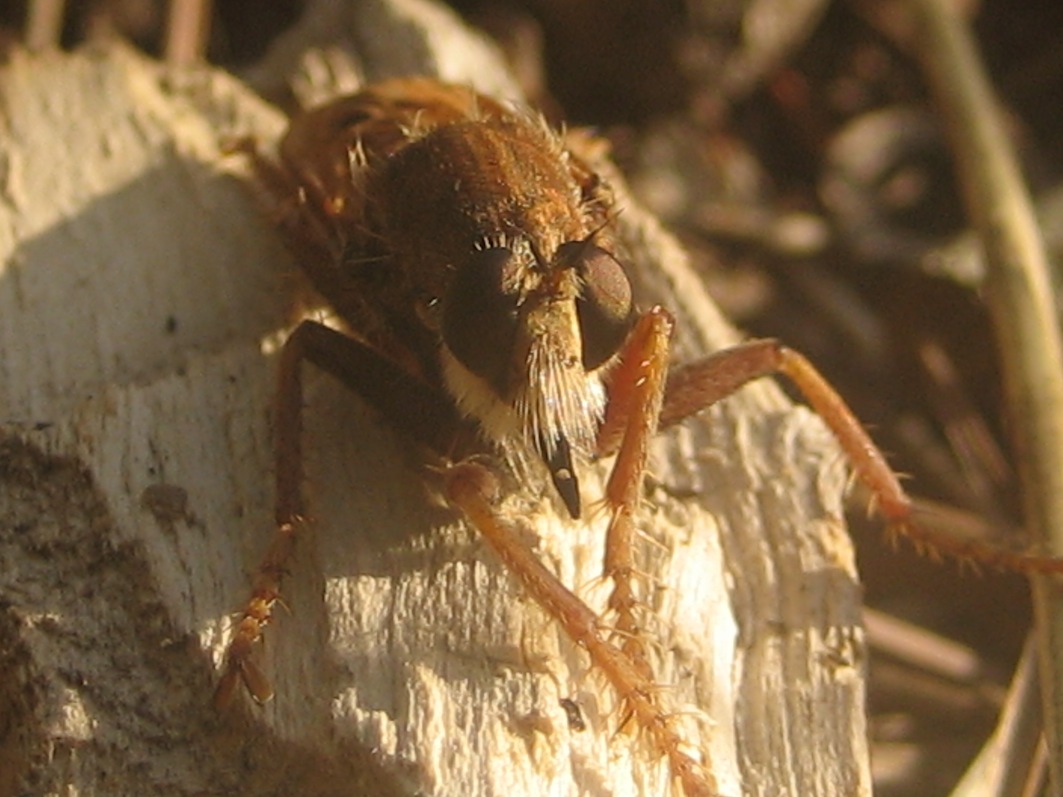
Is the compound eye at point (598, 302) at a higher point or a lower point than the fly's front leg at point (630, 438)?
higher

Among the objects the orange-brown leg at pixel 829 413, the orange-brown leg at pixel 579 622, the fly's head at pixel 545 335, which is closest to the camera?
the orange-brown leg at pixel 579 622

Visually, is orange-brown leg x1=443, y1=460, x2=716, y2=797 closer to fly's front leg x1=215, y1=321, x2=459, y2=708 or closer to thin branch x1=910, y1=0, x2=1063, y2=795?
fly's front leg x1=215, y1=321, x2=459, y2=708

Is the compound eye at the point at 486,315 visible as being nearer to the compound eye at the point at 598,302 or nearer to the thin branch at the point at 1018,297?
the compound eye at the point at 598,302

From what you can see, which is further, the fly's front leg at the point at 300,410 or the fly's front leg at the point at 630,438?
the fly's front leg at the point at 300,410

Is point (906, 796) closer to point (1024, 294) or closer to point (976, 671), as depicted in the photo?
point (976, 671)

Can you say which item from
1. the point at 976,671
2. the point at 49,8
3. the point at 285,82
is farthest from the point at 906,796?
the point at 49,8

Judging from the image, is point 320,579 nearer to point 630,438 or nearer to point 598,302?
point 630,438

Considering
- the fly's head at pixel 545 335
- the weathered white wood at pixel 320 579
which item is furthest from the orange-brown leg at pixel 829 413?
the fly's head at pixel 545 335

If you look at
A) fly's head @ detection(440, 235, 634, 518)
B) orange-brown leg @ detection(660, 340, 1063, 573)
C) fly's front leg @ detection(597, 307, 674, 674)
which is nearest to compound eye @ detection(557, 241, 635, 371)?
fly's head @ detection(440, 235, 634, 518)
